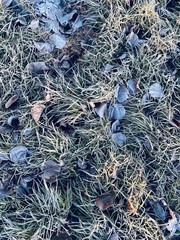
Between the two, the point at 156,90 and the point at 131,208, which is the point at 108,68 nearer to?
the point at 156,90

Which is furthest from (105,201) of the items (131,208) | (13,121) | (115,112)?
(13,121)

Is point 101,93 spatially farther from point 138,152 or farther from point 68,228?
point 68,228

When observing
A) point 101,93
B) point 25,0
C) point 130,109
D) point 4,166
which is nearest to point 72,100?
point 101,93

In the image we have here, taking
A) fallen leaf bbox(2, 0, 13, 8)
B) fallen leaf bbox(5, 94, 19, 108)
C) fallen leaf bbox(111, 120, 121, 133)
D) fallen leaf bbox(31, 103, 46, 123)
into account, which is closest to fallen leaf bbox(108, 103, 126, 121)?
fallen leaf bbox(111, 120, 121, 133)

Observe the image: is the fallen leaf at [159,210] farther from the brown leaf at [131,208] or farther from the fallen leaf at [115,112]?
the fallen leaf at [115,112]

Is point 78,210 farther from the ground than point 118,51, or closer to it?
closer to it
